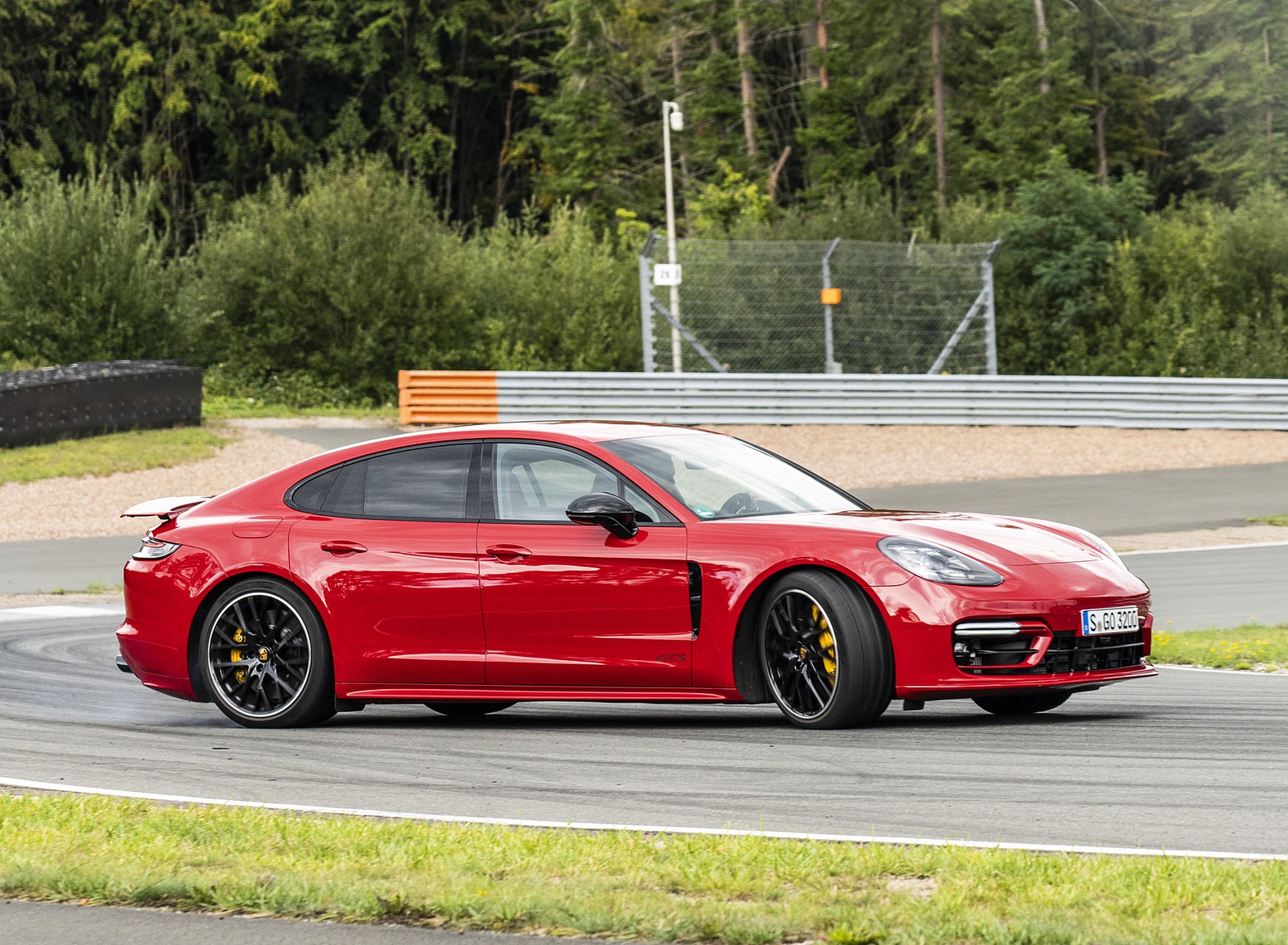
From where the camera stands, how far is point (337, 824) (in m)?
6.06

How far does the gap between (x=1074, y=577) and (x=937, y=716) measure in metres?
1.11

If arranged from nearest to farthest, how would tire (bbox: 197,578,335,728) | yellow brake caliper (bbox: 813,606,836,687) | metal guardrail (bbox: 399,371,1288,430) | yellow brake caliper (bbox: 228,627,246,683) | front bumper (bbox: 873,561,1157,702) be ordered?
1. front bumper (bbox: 873,561,1157,702)
2. yellow brake caliper (bbox: 813,606,836,687)
3. tire (bbox: 197,578,335,728)
4. yellow brake caliper (bbox: 228,627,246,683)
5. metal guardrail (bbox: 399,371,1288,430)

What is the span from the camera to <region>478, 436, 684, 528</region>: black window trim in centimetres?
807

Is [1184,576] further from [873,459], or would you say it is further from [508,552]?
[873,459]

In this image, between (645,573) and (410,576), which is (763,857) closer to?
(645,573)

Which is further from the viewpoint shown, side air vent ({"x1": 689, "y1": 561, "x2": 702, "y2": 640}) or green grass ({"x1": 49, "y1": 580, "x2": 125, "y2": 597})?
green grass ({"x1": 49, "y1": 580, "x2": 125, "y2": 597})

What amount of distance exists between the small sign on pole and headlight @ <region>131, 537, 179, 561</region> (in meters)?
21.4

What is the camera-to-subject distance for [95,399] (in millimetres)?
26875

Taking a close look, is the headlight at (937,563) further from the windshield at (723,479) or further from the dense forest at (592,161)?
the dense forest at (592,161)

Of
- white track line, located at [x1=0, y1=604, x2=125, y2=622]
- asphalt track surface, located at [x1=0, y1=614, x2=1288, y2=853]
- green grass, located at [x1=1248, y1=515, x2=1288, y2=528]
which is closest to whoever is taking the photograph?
asphalt track surface, located at [x1=0, y1=614, x2=1288, y2=853]

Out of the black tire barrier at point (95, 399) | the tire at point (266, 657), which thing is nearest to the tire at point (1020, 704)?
the tire at point (266, 657)

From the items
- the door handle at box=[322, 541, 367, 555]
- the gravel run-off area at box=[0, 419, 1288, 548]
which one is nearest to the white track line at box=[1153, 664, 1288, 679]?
the door handle at box=[322, 541, 367, 555]

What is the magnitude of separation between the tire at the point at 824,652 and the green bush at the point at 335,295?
28650 millimetres

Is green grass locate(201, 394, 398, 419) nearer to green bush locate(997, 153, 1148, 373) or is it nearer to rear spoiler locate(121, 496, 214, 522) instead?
green bush locate(997, 153, 1148, 373)
